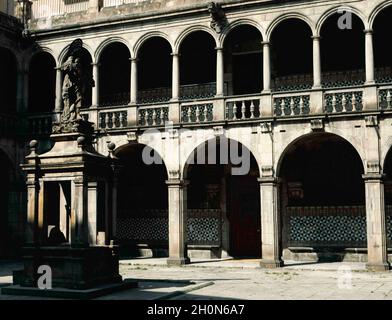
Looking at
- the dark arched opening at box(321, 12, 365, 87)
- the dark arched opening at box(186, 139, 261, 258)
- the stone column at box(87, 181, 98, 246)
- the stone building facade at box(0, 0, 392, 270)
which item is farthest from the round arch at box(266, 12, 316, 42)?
the stone column at box(87, 181, 98, 246)

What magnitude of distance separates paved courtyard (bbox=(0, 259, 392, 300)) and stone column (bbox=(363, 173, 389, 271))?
0.51 meters

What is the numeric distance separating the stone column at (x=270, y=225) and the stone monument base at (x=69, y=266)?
23.1ft

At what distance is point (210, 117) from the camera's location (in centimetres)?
1986

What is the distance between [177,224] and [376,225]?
643cm

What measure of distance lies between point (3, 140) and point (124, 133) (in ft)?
16.0

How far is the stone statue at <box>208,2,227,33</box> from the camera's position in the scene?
19531 mm

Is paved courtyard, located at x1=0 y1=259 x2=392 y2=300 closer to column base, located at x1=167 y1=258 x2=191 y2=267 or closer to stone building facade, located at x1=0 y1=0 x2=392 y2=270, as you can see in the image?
column base, located at x1=167 y1=258 x2=191 y2=267

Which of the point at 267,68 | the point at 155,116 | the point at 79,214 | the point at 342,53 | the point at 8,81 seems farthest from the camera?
the point at 8,81

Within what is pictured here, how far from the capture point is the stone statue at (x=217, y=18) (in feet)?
64.1

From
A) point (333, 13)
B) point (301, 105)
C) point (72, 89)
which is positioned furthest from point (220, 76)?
point (72, 89)

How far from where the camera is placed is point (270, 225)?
1848 cm

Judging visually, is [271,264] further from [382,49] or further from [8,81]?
[8,81]
